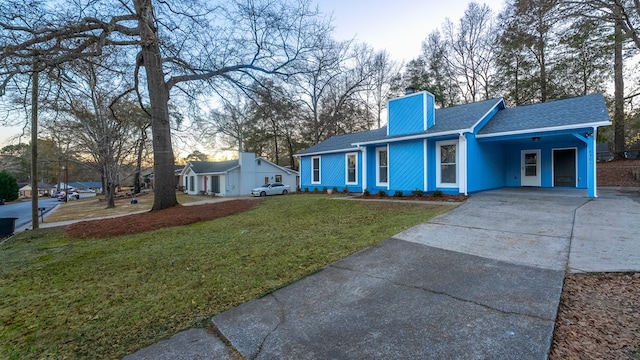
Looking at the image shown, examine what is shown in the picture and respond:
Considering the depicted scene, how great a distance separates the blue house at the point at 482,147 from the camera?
9.95m

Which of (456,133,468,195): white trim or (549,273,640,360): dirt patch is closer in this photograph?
(549,273,640,360): dirt patch

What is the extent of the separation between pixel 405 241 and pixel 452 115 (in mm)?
9232

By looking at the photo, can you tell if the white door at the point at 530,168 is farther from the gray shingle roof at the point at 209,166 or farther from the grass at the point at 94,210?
the gray shingle roof at the point at 209,166

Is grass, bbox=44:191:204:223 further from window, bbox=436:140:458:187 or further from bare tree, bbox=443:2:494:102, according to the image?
bare tree, bbox=443:2:494:102

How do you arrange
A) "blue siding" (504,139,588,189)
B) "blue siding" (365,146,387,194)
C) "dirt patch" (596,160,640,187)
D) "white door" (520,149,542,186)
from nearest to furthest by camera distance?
"blue siding" (504,139,588,189) → "white door" (520,149,542,186) → "dirt patch" (596,160,640,187) → "blue siding" (365,146,387,194)

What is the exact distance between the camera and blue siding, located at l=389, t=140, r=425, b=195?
37.8ft

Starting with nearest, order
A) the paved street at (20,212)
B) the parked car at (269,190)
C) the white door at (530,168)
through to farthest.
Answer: the white door at (530,168) → the paved street at (20,212) → the parked car at (269,190)

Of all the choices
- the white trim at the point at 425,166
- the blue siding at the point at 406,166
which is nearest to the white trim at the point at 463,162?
the white trim at the point at 425,166

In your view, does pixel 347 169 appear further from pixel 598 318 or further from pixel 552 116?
pixel 598 318

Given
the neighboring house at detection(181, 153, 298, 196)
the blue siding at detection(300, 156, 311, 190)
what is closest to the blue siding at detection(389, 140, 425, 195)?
the blue siding at detection(300, 156, 311, 190)

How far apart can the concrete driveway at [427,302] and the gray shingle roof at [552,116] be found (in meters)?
5.03

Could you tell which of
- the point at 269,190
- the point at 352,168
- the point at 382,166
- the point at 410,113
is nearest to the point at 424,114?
the point at 410,113

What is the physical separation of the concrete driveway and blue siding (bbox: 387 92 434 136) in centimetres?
717

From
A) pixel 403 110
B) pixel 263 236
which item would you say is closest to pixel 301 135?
pixel 403 110
